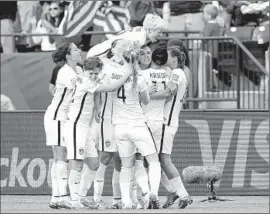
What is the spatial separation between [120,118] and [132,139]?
1.05 feet

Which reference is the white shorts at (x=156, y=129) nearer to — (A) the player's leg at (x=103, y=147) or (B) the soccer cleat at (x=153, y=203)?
(A) the player's leg at (x=103, y=147)

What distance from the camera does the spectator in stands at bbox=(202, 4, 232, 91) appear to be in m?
21.2

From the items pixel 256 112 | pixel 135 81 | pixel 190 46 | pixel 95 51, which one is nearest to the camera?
pixel 135 81

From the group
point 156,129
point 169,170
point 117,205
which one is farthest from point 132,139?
point 117,205

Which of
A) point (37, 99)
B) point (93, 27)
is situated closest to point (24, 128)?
point (37, 99)

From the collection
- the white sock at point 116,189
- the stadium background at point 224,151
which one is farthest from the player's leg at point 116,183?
the stadium background at point 224,151

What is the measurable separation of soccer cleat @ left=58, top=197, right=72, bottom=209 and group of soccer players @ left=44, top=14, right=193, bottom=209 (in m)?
0.02

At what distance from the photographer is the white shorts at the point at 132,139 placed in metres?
15.5

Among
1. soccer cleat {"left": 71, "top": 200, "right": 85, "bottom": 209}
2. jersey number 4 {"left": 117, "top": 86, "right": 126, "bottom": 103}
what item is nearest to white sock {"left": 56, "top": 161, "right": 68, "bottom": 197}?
soccer cleat {"left": 71, "top": 200, "right": 85, "bottom": 209}

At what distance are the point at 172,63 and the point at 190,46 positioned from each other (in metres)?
5.25

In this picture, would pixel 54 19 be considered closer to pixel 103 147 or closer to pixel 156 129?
pixel 156 129

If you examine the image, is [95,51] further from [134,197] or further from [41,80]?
[41,80]

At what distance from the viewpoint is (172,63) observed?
16406 mm

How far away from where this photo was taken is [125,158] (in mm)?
15586
